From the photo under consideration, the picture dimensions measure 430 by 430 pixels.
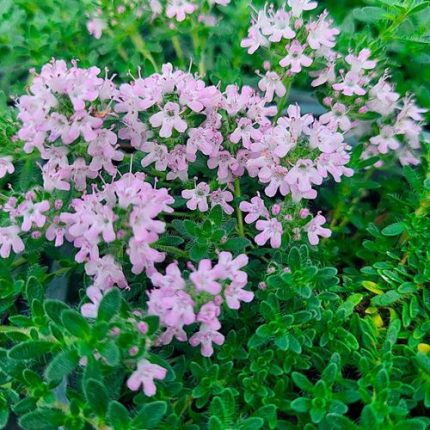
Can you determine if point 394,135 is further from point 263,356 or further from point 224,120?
point 263,356

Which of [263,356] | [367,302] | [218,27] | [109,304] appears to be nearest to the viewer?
[109,304]

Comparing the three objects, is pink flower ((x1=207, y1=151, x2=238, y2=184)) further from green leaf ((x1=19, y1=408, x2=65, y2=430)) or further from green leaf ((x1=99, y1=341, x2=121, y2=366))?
green leaf ((x1=19, y1=408, x2=65, y2=430))

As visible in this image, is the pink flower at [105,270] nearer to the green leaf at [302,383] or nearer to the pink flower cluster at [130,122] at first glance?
the pink flower cluster at [130,122]

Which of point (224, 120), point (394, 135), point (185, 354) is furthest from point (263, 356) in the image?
point (394, 135)

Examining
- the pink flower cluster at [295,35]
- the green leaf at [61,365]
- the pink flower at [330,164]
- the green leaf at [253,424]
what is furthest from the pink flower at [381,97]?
the green leaf at [61,365]

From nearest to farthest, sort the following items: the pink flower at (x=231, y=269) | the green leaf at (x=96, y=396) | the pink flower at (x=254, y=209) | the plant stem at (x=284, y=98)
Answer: the green leaf at (x=96, y=396), the pink flower at (x=231, y=269), the pink flower at (x=254, y=209), the plant stem at (x=284, y=98)
